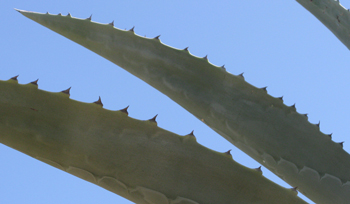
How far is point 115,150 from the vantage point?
1.28 m

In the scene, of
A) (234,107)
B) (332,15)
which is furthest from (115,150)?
(332,15)

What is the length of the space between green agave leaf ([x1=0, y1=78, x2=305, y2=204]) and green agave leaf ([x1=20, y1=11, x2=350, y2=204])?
381mm

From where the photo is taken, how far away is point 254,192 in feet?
4.30

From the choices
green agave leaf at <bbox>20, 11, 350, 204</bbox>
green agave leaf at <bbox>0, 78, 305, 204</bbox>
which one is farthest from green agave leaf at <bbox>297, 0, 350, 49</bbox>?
green agave leaf at <bbox>0, 78, 305, 204</bbox>

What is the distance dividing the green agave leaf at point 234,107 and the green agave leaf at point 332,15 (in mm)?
1013

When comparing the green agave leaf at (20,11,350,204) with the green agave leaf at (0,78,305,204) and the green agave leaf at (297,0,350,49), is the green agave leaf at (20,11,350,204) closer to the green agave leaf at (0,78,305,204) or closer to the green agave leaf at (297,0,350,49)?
the green agave leaf at (0,78,305,204)

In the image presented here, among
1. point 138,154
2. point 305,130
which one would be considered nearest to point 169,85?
point 138,154

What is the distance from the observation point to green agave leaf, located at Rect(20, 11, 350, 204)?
160 cm

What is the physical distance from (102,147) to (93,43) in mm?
787

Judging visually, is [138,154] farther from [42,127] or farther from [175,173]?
[42,127]

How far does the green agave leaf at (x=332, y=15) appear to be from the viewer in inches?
94.4

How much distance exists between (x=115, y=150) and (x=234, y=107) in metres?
0.70

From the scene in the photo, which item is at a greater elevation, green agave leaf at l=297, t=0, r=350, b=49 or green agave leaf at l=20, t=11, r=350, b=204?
green agave leaf at l=297, t=0, r=350, b=49

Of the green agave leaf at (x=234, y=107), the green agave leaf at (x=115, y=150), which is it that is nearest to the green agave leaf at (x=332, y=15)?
the green agave leaf at (x=234, y=107)
